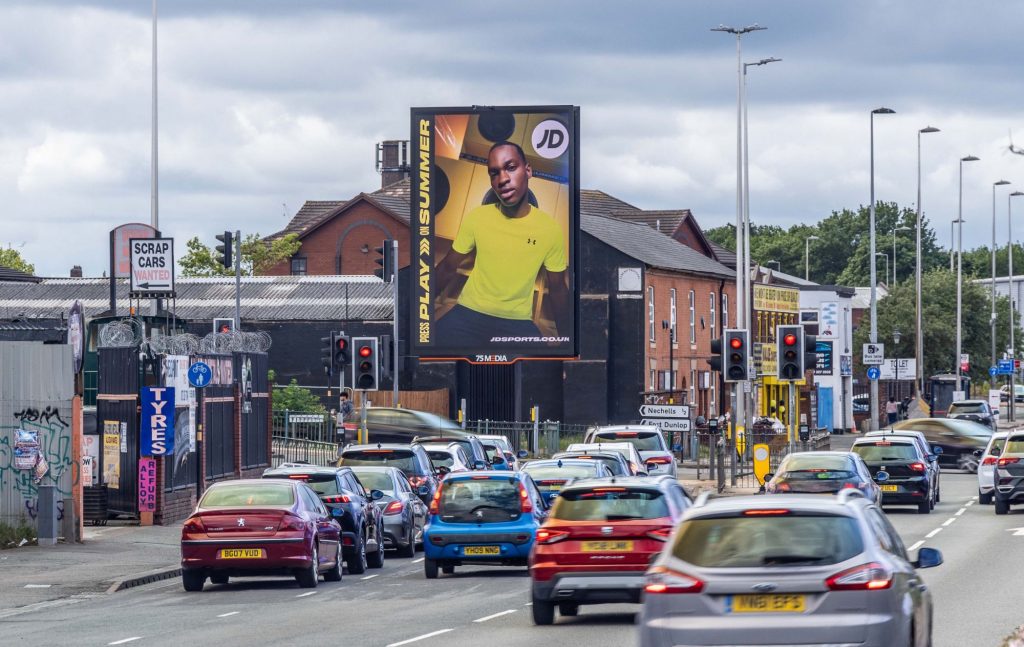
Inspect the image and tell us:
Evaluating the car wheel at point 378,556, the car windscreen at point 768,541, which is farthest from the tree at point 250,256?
the car windscreen at point 768,541

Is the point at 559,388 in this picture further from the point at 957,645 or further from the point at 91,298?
the point at 957,645

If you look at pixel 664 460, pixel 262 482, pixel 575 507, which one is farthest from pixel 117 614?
pixel 664 460

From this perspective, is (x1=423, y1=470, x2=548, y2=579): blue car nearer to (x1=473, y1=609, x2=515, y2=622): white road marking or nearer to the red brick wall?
(x1=473, y1=609, x2=515, y2=622): white road marking

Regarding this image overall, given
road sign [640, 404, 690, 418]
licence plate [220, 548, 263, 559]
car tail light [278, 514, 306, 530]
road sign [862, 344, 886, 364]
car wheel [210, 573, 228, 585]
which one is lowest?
car wheel [210, 573, 228, 585]

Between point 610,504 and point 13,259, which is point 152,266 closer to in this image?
point 610,504

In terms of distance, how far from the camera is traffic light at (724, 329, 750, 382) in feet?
129

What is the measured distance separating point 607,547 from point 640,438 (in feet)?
77.2

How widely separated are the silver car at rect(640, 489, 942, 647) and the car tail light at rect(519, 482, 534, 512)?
12.3 meters

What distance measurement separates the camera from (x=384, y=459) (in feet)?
102

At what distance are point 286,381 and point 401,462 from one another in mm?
43205

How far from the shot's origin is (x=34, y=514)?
30.8 metres

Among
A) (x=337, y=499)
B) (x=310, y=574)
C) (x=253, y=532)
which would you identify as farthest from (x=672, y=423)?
(x=253, y=532)

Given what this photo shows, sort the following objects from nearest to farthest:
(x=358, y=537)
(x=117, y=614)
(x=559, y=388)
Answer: (x=117, y=614), (x=358, y=537), (x=559, y=388)

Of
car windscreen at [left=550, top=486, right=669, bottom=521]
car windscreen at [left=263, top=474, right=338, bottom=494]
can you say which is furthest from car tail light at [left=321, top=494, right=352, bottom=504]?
car windscreen at [left=550, top=486, right=669, bottom=521]
